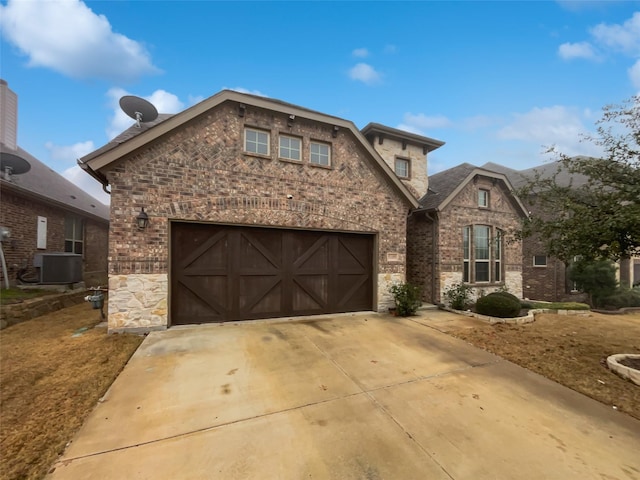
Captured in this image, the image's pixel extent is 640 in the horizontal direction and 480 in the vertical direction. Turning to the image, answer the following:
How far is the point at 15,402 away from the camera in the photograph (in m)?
3.41

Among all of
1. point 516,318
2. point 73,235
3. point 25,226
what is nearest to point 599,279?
point 516,318

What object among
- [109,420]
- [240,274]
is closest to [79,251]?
[240,274]

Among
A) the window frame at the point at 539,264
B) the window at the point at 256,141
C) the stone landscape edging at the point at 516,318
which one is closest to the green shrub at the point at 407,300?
the stone landscape edging at the point at 516,318

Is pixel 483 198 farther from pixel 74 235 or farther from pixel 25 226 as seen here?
pixel 74 235

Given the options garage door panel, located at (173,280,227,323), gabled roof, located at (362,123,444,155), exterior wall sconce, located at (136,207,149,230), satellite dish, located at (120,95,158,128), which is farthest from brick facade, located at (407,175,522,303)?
satellite dish, located at (120,95,158,128)

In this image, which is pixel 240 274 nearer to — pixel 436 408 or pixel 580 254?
pixel 436 408

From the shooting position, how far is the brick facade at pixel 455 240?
33.9ft

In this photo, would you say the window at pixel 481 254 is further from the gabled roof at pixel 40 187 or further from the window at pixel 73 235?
the window at pixel 73 235

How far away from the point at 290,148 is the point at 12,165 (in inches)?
424

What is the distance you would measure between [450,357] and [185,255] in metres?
6.60

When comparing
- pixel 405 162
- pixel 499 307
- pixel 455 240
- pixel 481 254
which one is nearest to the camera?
pixel 499 307

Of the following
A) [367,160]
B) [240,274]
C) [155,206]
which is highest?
[367,160]

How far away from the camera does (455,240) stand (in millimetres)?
10625

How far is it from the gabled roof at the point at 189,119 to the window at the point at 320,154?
0.71 metres
